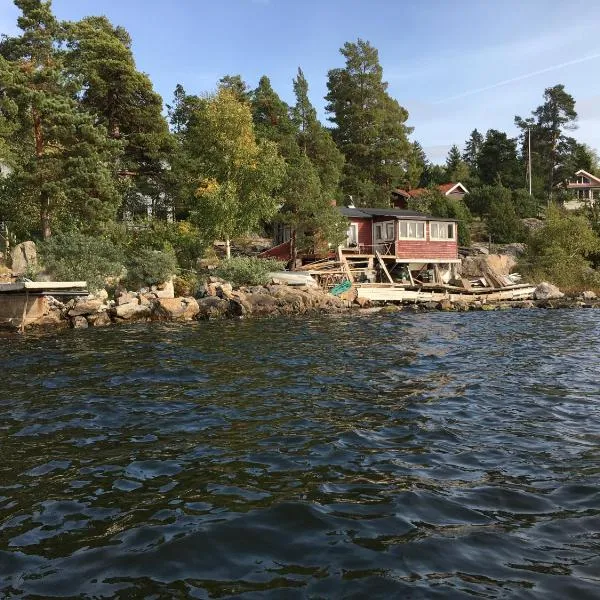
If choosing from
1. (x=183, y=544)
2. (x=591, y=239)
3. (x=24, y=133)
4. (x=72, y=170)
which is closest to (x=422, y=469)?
(x=183, y=544)

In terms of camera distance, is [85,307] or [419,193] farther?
[419,193]

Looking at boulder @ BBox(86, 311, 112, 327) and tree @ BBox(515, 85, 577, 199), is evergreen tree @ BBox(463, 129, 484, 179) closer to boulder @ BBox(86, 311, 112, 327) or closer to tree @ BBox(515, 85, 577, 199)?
tree @ BBox(515, 85, 577, 199)

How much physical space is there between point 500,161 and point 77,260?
2376 inches

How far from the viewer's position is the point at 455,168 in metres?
76.8

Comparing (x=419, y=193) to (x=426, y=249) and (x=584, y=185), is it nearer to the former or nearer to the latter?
(x=426, y=249)

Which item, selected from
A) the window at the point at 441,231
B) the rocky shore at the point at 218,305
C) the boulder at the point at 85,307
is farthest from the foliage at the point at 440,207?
the boulder at the point at 85,307

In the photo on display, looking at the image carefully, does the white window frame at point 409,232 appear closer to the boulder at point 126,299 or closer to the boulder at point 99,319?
the boulder at point 126,299

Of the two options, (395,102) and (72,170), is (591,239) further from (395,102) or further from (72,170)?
(72,170)

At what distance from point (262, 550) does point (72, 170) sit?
86.1ft

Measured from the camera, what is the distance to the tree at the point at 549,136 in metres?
74.5

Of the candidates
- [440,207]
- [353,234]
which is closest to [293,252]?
[353,234]

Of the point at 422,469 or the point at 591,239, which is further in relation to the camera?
the point at 591,239

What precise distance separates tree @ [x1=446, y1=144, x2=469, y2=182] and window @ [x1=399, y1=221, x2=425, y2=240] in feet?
115

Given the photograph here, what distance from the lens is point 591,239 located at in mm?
45625
